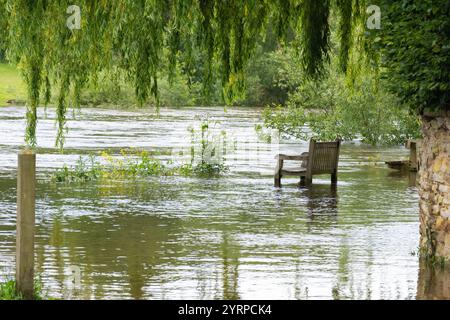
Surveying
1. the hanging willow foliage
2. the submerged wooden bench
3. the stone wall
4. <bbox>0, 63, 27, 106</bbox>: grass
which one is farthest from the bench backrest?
<bbox>0, 63, 27, 106</bbox>: grass

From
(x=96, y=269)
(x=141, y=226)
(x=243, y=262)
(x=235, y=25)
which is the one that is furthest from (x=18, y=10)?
(x=141, y=226)

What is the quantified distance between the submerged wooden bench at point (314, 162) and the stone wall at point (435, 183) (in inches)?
453

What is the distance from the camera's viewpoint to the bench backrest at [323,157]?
25.8m

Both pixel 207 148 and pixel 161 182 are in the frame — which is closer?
pixel 161 182

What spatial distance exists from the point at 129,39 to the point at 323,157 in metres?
15.3

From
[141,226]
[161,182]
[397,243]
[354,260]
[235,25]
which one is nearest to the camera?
[235,25]

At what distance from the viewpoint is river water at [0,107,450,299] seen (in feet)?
40.5

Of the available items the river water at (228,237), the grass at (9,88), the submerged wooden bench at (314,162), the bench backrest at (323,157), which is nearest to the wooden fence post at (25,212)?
the river water at (228,237)

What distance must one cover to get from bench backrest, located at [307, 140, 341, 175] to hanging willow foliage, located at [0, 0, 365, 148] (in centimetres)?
1295

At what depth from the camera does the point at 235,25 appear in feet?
40.9

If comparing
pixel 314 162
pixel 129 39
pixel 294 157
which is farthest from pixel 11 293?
pixel 314 162

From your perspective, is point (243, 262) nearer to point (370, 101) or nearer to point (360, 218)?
point (360, 218)

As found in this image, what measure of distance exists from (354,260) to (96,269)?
339cm

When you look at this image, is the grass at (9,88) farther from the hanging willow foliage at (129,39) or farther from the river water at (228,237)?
the hanging willow foliage at (129,39)
